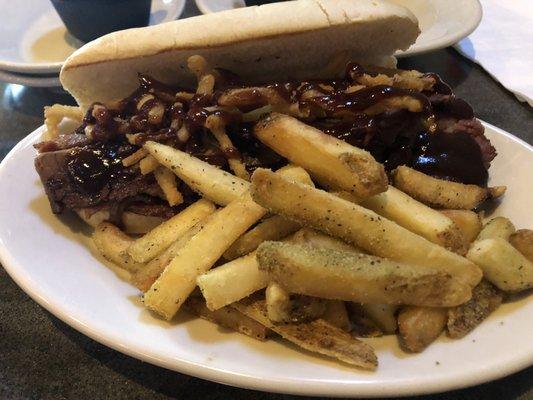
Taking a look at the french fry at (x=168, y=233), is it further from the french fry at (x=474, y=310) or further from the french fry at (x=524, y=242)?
the french fry at (x=524, y=242)

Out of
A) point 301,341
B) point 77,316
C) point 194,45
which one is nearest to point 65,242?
point 77,316

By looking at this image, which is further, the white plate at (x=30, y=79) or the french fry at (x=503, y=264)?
the white plate at (x=30, y=79)

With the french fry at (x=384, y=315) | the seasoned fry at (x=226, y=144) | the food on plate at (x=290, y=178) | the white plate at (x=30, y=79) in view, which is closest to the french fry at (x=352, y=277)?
the food on plate at (x=290, y=178)

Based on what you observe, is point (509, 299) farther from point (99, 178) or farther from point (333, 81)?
point (99, 178)

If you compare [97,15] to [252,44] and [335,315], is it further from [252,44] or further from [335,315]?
[335,315]

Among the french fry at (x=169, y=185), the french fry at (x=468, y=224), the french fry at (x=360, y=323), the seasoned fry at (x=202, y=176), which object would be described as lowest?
the french fry at (x=360, y=323)

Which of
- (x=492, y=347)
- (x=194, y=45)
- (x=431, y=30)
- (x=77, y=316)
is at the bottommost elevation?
(x=431, y=30)
